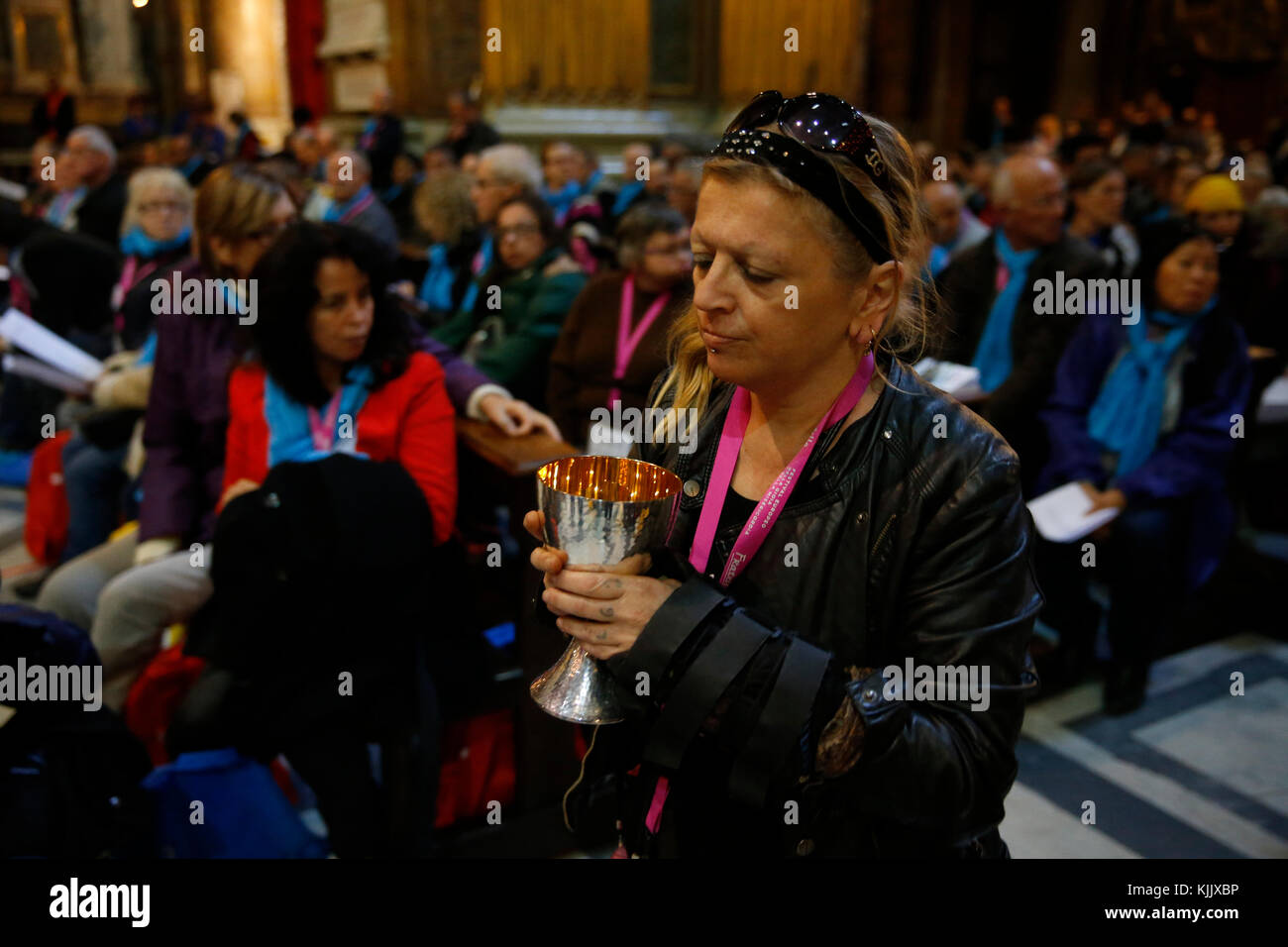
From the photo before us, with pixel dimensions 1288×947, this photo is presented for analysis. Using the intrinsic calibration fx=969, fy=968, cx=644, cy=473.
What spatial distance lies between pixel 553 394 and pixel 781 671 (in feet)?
10.9

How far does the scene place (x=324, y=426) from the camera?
269 cm

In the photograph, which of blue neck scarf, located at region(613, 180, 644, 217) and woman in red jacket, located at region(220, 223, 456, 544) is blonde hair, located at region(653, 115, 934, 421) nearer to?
woman in red jacket, located at region(220, 223, 456, 544)

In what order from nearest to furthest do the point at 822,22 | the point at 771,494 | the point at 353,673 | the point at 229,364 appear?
the point at 771,494 → the point at 353,673 → the point at 229,364 → the point at 822,22

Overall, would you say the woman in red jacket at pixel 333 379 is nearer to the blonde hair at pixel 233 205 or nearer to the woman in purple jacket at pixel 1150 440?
the blonde hair at pixel 233 205

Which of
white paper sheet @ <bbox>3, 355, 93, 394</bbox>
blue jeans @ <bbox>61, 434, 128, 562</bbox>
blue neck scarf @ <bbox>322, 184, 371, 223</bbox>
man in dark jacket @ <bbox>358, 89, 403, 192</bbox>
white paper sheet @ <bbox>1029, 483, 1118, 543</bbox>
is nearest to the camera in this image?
white paper sheet @ <bbox>1029, 483, 1118, 543</bbox>

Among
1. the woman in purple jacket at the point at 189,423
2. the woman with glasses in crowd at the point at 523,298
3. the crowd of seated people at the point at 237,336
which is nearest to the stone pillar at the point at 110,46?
the crowd of seated people at the point at 237,336

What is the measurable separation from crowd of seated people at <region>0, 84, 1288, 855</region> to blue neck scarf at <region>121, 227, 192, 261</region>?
0.01m

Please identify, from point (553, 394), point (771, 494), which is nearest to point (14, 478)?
point (553, 394)

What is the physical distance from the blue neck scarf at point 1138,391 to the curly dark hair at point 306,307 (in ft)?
8.90

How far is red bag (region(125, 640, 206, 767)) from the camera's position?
109 inches

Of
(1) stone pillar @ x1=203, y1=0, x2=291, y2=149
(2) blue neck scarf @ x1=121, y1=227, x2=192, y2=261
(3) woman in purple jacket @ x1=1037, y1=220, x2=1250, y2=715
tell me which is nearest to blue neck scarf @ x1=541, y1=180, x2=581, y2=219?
(2) blue neck scarf @ x1=121, y1=227, x2=192, y2=261

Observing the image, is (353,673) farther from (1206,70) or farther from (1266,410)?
(1206,70)

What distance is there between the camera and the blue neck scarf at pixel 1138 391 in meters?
3.71

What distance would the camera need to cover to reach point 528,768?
2865mm
